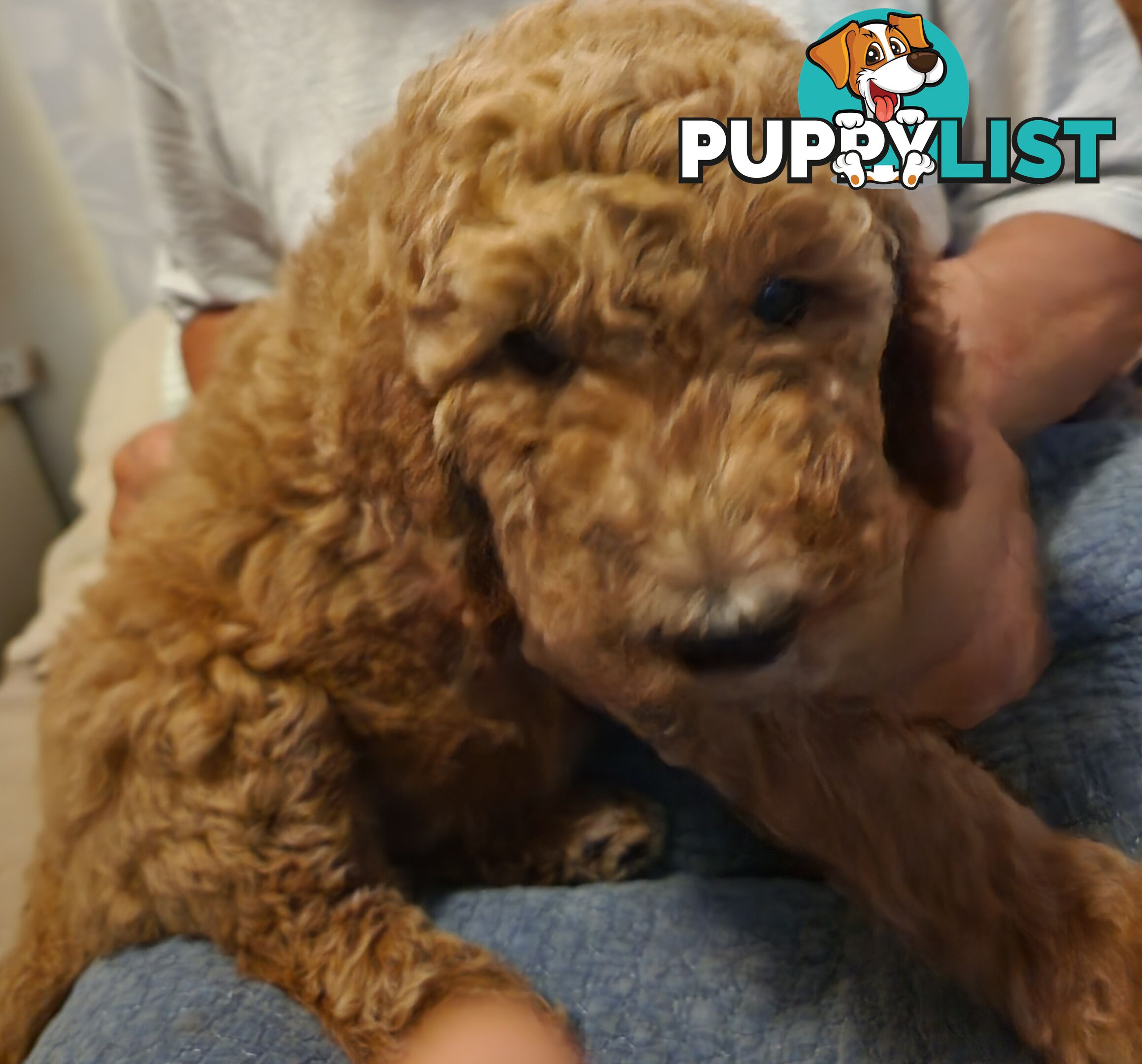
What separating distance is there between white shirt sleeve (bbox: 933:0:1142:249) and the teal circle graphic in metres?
0.06

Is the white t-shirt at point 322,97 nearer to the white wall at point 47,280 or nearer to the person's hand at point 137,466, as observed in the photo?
the person's hand at point 137,466

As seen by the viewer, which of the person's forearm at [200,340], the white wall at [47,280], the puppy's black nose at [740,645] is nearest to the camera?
the puppy's black nose at [740,645]

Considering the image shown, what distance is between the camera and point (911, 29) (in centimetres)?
82

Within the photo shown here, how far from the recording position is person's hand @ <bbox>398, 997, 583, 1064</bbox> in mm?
800

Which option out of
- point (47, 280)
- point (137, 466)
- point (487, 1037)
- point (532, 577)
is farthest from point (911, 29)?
point (47, 280)

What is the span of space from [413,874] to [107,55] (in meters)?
2.02

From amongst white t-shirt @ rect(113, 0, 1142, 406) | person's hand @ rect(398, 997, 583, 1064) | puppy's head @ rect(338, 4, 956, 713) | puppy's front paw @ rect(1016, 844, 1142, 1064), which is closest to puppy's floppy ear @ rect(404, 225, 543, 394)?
puppy's head @ rect(338, 4, 956, 713)

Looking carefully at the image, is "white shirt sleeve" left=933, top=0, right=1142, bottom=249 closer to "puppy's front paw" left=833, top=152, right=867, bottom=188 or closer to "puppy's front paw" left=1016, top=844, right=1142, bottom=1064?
"puppy's front paw" left=833, top=152, right=867, bottom=188

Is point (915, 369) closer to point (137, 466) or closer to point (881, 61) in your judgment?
point (881, 61)

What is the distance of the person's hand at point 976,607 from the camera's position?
778 millimetres

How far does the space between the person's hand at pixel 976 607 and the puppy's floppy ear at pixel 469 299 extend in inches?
14.4

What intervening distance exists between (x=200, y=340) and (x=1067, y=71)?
1.13 m

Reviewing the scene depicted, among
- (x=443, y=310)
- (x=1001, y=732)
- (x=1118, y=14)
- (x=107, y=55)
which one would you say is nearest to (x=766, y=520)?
(x=443, y=310)

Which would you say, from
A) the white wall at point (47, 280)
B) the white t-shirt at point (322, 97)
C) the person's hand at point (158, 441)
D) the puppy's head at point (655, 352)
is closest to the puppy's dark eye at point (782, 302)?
the puppy's head at point (655, 352)
